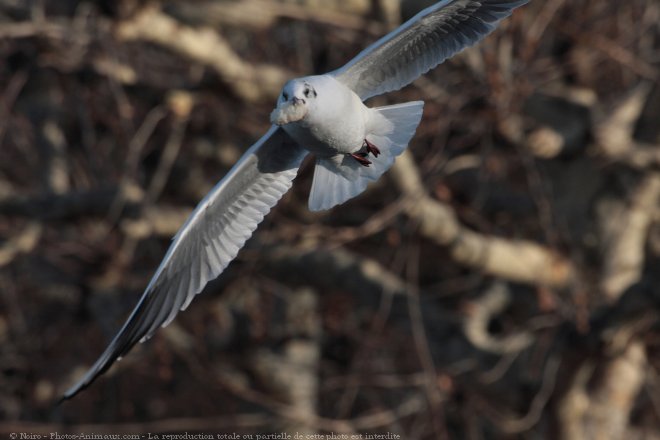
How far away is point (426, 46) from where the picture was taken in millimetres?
3625

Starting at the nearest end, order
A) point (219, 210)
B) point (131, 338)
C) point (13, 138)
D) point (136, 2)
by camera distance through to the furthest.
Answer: point (131, 338) → point (219, 210) → point (136, 2) → point (13, 138)

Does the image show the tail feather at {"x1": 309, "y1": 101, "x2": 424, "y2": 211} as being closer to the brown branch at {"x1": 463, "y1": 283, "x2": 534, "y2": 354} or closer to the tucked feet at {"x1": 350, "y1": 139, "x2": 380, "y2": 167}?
the tucked feet at {"x1": 350, "y1": 139, "x2": 380, "y2": 167}

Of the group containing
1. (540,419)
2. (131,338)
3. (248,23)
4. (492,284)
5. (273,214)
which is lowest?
(540,419)

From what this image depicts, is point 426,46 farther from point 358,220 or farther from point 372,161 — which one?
point 358,220

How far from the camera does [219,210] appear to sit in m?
3.67

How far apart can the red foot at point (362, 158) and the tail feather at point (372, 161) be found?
0.04 feet

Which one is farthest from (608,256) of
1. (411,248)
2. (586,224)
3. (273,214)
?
(273,214)

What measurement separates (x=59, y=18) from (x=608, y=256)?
9.04 ft

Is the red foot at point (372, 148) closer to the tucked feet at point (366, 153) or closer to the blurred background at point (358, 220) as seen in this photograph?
the tucked feet at point (366, 153)

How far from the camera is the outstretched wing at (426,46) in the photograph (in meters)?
3.52

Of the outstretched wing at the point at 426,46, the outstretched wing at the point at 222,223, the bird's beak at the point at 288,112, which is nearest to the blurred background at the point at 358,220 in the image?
the outstretched wing at the point at 222,223

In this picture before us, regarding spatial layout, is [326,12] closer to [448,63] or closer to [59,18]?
[448,63]

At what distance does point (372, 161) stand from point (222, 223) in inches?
19.1

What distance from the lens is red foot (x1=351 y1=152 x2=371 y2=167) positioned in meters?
3.53
